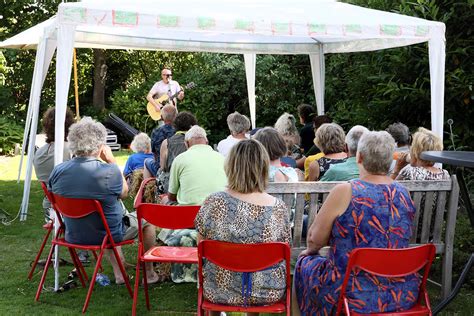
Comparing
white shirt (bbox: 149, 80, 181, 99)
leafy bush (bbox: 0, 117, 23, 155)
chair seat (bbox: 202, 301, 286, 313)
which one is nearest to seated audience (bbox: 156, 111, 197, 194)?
chair seat (bbox: 202, 301, 286, 313)

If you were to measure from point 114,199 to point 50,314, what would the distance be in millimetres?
871

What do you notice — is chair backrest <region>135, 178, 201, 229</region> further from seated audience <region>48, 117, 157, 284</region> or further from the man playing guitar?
A: the man playing guitar

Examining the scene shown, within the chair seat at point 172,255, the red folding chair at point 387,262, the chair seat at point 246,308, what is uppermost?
the red folding chair at point 387,262

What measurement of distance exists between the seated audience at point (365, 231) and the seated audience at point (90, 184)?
71.5 inches

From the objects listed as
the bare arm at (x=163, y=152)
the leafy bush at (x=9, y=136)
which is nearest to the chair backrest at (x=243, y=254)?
the bare arm at (x=163, y=152)

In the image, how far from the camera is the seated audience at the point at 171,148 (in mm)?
6691

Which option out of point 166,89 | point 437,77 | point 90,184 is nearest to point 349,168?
point 90,184

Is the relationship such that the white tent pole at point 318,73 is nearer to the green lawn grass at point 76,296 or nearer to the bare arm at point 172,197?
the green lawn grass at point 76,296

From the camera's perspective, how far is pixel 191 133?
18.4ft

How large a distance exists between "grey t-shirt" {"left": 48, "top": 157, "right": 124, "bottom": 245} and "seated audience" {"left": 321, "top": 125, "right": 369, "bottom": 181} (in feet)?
4.82

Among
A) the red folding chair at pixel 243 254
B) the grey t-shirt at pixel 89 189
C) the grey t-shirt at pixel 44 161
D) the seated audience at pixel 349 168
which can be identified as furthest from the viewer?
the grey t-shirt at pixel 44 161

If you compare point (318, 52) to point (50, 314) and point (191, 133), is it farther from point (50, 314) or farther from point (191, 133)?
point (50, 314)

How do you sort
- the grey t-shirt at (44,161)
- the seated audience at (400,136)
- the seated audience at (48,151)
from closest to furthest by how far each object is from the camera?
the seated audience at (48,151)
the grey t-shirt at (44,161)
the seated audience at (400,136)

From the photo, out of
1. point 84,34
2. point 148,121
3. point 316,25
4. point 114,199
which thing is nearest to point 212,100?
point 148,121
